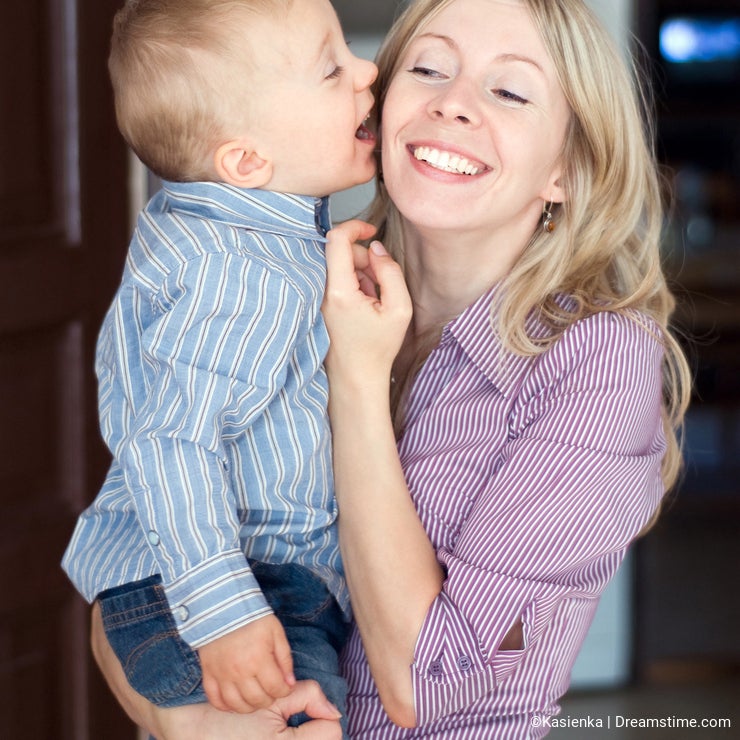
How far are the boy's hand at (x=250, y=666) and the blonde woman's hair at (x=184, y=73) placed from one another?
60 centimetres

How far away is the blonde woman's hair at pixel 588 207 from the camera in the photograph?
1567 mm

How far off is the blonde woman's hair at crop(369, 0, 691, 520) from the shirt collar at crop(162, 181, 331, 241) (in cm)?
34

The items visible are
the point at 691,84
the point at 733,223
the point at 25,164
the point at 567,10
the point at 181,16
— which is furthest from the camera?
the point at 733,223

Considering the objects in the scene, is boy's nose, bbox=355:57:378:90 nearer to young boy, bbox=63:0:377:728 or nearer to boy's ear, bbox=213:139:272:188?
young boy, bbox=63:0:377:728

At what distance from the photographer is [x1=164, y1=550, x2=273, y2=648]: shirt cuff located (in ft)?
4.09

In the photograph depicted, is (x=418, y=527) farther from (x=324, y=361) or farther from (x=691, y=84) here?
(x=691, y=84)

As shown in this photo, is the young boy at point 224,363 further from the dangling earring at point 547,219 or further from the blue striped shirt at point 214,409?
Answer: the dangling earring at point 547,219

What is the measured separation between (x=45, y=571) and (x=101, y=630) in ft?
2.24

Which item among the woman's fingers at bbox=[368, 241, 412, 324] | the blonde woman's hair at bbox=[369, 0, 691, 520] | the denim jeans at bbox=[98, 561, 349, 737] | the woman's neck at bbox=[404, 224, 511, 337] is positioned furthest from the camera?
the woman's neck at bbox=[404, 224, 511, 337]

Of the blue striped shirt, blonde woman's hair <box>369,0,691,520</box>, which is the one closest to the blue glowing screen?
blonde woman's hair <box>369,0,691,520</box>

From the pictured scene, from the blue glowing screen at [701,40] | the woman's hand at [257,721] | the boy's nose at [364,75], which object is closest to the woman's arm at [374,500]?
the woman's hand at [257,721]

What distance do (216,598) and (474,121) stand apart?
0.77 metres

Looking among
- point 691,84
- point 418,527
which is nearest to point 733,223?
point 691,84

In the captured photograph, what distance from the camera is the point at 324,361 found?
146cm
